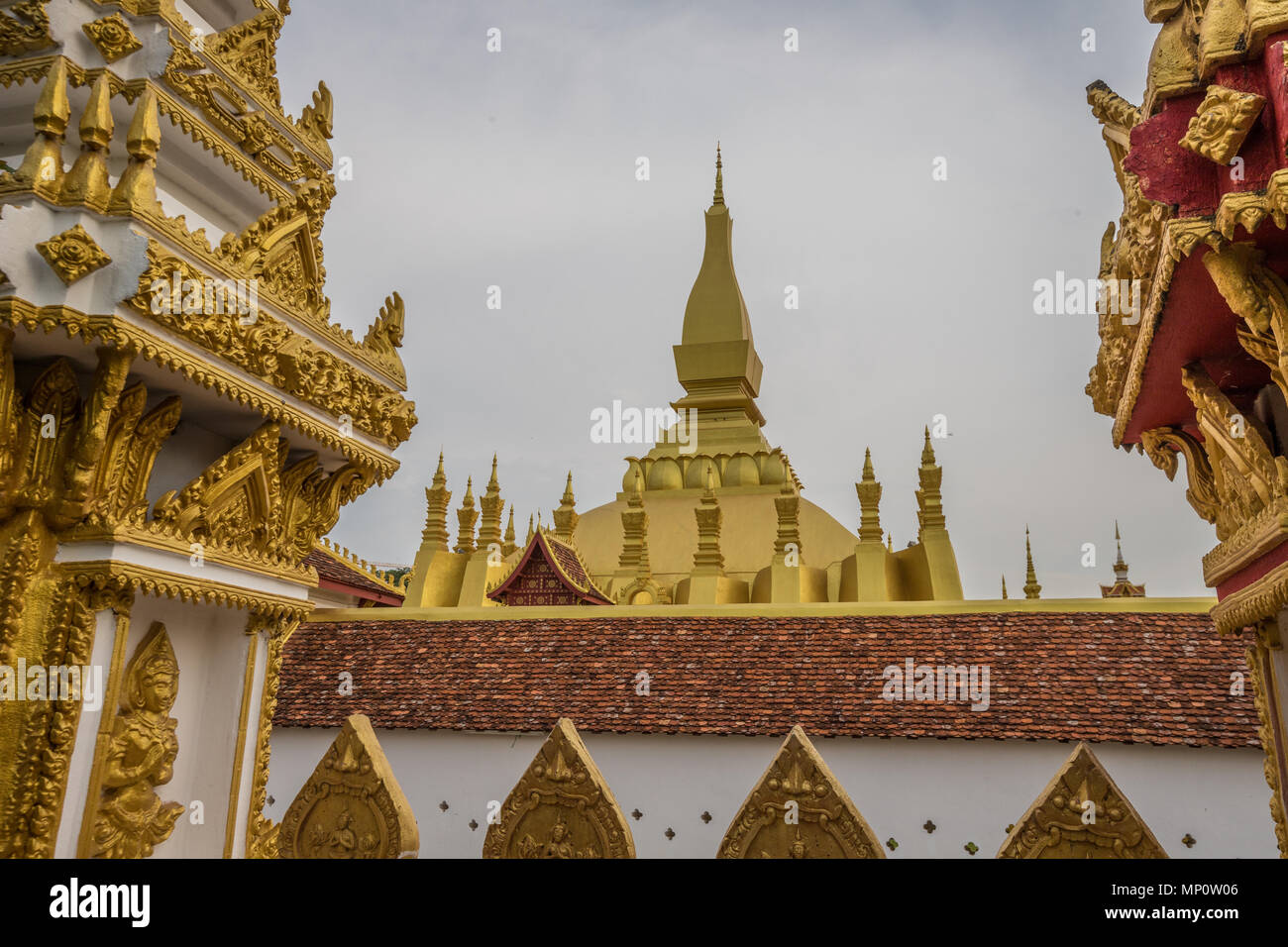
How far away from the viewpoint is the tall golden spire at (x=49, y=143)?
12.6 feet

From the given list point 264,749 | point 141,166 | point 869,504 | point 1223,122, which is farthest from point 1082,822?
point 869,504

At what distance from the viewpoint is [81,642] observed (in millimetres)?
3971

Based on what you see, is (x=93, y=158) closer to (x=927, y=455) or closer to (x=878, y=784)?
(x=878, y=784)

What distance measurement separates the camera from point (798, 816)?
5.38 metres

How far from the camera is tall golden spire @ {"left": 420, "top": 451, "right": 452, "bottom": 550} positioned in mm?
19234

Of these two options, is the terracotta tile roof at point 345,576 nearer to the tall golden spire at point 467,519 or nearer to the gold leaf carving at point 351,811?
the tall golden spire at point 467,519

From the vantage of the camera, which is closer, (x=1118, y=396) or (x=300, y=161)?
(x=1118, y=396)

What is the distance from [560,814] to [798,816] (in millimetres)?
1449

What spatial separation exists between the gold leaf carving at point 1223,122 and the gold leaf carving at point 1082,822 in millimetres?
3353

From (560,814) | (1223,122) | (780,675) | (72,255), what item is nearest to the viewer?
(1223,122)
